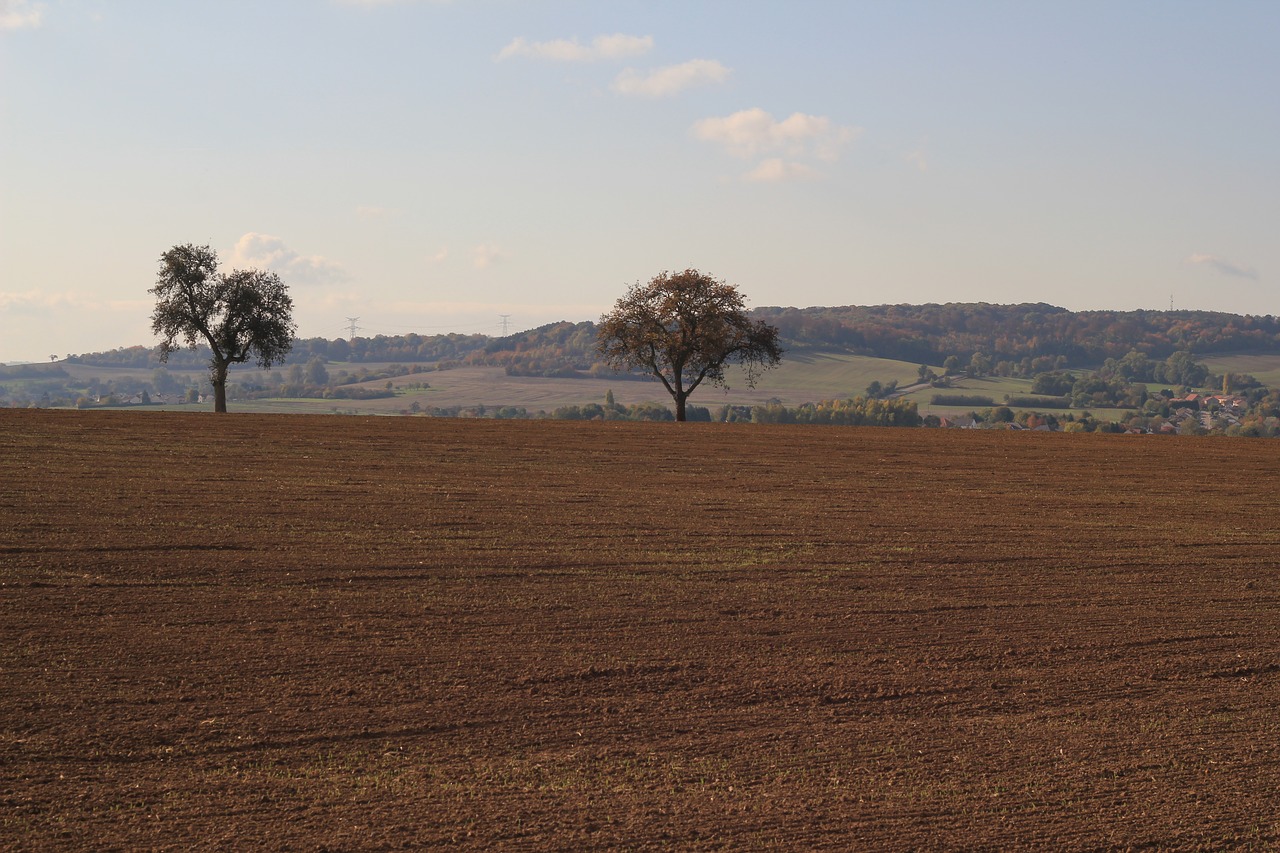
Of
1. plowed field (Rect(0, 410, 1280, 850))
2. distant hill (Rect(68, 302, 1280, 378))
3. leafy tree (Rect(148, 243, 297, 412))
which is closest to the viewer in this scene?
plowed field (Rect(0, 410, 1280, 850))

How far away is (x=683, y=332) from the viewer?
61.1 meters

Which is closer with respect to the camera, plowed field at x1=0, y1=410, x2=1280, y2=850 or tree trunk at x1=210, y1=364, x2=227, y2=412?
plowed field at x1=0, y1=410, x2=1280, y2=850

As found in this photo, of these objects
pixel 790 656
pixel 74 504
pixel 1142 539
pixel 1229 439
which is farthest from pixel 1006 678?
pixel 1229 439

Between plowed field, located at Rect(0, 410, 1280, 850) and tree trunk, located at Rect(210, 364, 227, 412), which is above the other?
tree trunk, located at Rect(210, 364, 227, 412)

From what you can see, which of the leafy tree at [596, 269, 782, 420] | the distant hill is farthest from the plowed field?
the distant hill

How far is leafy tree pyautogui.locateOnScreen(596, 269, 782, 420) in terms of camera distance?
61031 millimetres

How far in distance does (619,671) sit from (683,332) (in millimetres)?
49822

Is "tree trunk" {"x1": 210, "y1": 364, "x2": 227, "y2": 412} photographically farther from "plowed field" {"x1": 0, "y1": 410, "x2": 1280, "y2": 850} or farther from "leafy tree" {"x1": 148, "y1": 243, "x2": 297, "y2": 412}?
"plowed field" {"x1": 0, "y1": 410, "x2": 1280, "y2": 850}

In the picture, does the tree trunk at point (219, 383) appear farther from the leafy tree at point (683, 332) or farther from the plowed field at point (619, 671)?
the plowed field at point (619, 671)

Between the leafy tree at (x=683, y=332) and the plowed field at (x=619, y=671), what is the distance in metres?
36.0

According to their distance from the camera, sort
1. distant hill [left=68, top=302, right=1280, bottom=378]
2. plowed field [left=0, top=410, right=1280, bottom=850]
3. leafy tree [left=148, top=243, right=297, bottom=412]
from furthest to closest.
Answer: distant hill [left=68, top=302, right=1280, bottom=378] → leafy tree [left=148, top=243, right=297, bottom=412] → plowed field [left=0, top=410, right=1280, bottom=850]

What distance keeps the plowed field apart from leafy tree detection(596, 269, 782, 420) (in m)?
36.0

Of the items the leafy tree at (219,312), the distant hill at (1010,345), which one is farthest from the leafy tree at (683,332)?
the distant hill at (1010,345)

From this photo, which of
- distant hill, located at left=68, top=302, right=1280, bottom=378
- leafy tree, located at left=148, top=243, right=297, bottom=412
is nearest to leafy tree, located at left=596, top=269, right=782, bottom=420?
leafy tree, located at left=148, top=243, right=297, bottom=412
